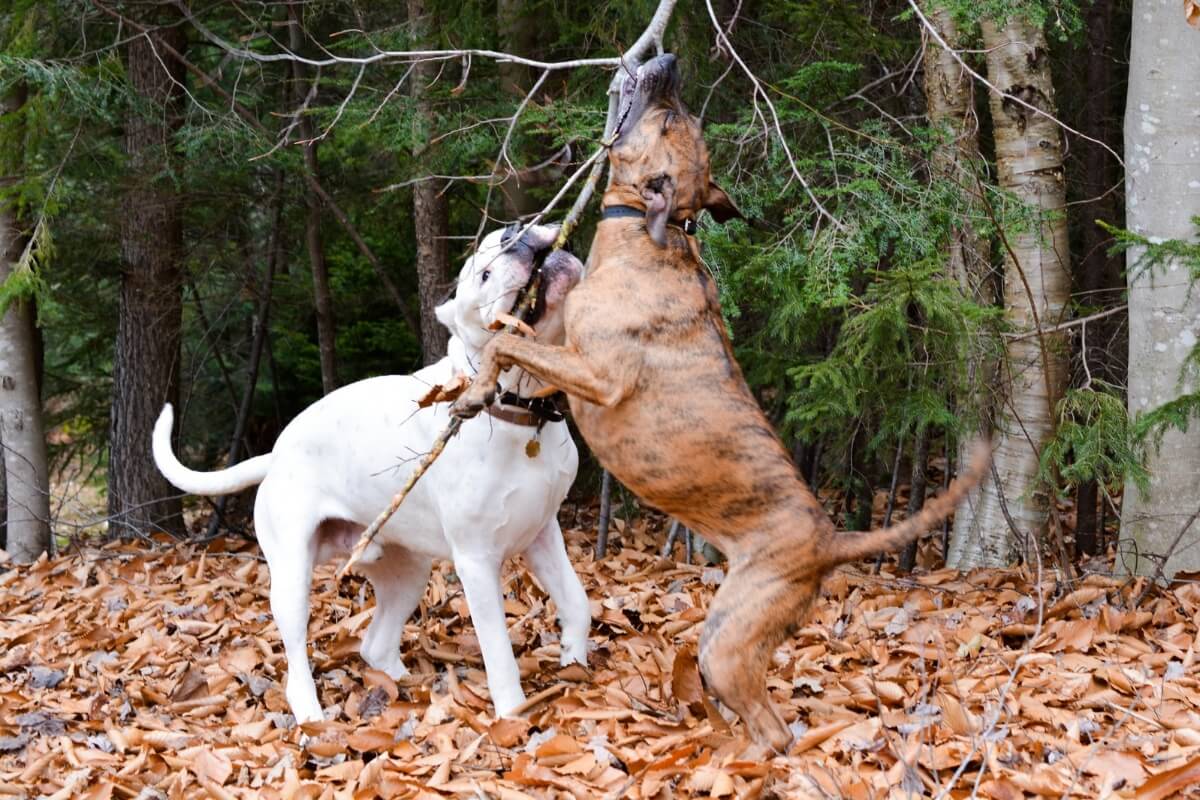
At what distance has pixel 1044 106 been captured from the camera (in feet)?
20.8

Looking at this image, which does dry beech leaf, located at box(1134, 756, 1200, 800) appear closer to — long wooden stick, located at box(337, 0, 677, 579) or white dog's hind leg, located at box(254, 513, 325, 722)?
long wooden stick, located at box(337, 0, 677, 579)

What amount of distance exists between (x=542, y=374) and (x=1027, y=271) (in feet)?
12.1

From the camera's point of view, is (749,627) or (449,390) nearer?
(749,627)

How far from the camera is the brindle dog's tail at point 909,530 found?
3.72 m

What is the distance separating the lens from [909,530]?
380 centimetres

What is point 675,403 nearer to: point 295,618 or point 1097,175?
point 295,618

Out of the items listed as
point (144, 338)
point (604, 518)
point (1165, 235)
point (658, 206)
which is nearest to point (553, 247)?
point (658, 206)

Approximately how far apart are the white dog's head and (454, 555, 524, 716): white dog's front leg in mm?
825

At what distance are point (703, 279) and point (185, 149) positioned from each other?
508cm

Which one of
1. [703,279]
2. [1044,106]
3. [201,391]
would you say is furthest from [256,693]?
[201,391]

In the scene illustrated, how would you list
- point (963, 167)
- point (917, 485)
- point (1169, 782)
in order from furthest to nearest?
point (917, 485) < point (963, 167) < point (1169, 782)

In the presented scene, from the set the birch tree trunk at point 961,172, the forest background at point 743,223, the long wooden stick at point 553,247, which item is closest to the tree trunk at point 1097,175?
the forest background at point 743,223

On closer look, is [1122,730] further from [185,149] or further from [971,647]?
[185,149]

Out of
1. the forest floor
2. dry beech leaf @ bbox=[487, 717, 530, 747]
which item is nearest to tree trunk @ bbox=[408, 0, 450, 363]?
the forest floor
